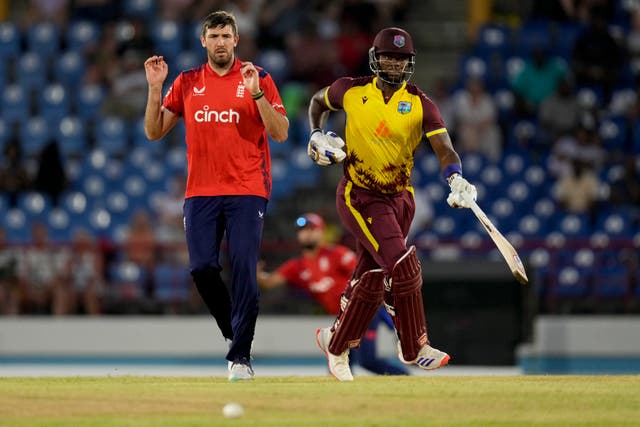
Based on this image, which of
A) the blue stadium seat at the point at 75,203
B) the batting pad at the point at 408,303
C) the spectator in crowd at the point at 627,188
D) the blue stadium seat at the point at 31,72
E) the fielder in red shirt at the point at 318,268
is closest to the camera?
the batting pad at the point at 408,303

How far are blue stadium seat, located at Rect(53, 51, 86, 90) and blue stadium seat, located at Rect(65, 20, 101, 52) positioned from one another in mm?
190

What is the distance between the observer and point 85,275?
18578 mm

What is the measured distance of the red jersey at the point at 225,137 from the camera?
32.1 feet

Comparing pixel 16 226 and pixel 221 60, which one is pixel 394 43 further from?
pixel 16 226

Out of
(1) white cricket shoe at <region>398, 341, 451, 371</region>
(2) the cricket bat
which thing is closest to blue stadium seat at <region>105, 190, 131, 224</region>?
(1) white cricket shoe at <region>398, 341, 451, 371</region>

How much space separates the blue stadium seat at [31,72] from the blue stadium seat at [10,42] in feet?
0.61

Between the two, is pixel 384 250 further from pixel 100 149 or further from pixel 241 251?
pixel 100 149

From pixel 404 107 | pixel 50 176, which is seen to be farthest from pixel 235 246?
pixel 50 176

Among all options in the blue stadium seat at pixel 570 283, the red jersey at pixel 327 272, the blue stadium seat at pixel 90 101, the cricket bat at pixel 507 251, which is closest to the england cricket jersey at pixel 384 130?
the cricket bat at pixel 507 251

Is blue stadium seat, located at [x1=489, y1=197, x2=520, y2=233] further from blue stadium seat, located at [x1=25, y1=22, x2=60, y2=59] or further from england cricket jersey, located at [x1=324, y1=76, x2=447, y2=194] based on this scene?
england cricket jersey, located at [x1=324, y1=76, x2=447, y2=194]

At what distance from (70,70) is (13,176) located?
2.33 meters

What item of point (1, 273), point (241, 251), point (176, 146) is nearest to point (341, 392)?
point (241, 251)

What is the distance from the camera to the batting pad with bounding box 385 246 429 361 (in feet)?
31.8

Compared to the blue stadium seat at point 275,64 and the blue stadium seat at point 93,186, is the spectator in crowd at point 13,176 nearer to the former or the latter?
the blue stadium seat at point 93,186
